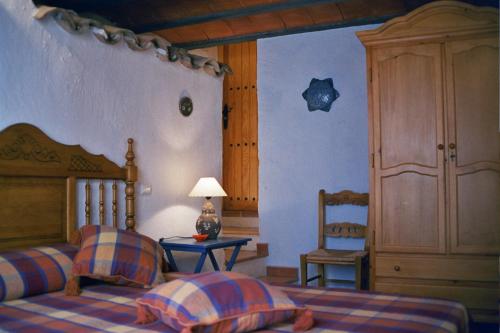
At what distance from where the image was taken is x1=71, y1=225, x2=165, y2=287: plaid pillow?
245 centimetres

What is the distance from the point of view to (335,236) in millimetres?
4094

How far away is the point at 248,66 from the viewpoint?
5.87m

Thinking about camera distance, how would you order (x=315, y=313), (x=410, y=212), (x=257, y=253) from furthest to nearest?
(x=257, y=253) < (x=410, y=212) < (x=315, y=313)

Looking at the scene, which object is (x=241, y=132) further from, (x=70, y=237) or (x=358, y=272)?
(x=70, y=237)

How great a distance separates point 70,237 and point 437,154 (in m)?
2.29

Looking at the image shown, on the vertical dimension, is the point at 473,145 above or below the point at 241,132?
below

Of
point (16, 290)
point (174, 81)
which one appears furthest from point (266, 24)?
point (16, 290)

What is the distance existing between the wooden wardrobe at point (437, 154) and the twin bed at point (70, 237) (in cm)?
114

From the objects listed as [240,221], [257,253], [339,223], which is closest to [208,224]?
[257,253]

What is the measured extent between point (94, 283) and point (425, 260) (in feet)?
6.53

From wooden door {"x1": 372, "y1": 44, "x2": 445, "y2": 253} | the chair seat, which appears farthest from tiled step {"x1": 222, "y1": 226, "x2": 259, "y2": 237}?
wooden door {"x1": 372, "y1": 44, "x2": 445, "y2": 253}

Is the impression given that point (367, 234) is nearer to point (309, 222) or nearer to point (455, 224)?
point (309, 222)

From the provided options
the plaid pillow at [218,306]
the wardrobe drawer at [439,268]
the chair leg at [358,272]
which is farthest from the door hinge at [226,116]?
the plaid pillow at [218,306]

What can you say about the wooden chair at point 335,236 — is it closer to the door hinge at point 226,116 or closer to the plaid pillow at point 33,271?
the plaid pillow at point 33,271
